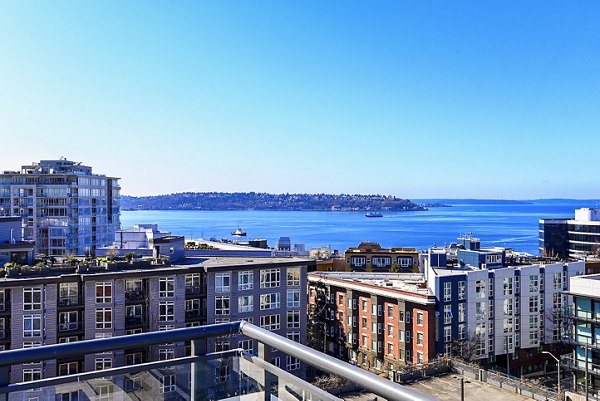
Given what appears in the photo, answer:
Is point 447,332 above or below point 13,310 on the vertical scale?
below

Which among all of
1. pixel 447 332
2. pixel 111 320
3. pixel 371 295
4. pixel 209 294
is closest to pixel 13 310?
pixel 111 320

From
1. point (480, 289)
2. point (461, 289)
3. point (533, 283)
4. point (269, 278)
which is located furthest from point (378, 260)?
point (269, 278)

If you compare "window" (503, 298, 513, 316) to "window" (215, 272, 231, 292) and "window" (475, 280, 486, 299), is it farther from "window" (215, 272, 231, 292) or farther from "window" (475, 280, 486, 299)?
"window" (215, 272, 231, 292)

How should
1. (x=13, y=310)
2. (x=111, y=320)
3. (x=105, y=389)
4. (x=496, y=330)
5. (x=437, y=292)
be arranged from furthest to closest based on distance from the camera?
(x=496, y=330) < (x=437, y=292) < (x=111, y=320) < (x=13, y=310) < (x=105, y=389)

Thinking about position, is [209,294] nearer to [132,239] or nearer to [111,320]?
[111,320]

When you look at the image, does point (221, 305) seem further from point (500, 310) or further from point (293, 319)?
point (500, 310)

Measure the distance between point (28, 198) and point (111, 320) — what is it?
1202 inches

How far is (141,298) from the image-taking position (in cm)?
2080

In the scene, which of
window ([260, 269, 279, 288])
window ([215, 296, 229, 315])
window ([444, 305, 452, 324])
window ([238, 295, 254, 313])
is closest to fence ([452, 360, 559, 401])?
window ([444, 305, 452, 324])

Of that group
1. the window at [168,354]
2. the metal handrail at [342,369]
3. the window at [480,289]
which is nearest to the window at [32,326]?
the window at [168,354]

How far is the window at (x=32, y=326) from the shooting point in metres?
19.0

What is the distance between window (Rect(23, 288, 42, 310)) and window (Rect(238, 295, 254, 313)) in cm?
725

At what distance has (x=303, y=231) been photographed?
131 meters

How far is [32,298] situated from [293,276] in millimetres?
9884
